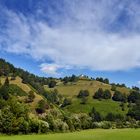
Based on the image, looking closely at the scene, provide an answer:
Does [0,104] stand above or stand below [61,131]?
above

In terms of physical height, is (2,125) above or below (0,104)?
below

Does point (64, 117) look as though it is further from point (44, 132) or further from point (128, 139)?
point (128, 139)

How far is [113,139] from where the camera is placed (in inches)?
3610

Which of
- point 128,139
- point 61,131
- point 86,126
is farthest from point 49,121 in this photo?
point 128,139

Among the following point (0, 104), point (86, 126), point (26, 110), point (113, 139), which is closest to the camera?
point (113, 139)

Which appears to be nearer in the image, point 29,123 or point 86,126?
point 29,123

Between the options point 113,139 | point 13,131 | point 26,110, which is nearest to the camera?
point 113,139

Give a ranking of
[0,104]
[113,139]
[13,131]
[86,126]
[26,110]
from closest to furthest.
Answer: [113,139] → [13,131] → [26,110] → [0,104] → [86,126]

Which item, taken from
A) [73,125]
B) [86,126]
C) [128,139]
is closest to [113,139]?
[128,139]

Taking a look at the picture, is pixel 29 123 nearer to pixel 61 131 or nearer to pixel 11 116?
pixel 11 116

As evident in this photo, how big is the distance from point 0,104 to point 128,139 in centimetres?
9128

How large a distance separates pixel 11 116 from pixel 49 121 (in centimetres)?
2016

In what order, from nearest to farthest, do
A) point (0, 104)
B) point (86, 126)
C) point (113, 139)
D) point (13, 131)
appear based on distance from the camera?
1. point (113, 139)
2. point (13, 131)
3. point (0, 104)
4. point (86, 126)

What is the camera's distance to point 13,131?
13288 centimetres
